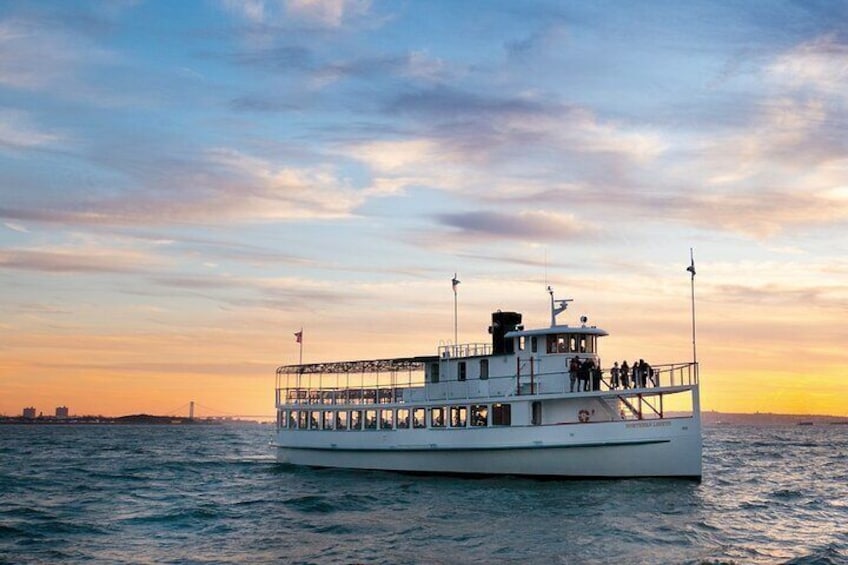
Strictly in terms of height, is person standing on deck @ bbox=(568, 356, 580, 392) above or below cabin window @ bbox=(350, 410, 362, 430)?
above

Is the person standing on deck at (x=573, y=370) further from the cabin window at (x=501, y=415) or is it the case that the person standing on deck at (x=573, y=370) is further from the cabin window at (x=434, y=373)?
the cabin window at (x=434, y=373)

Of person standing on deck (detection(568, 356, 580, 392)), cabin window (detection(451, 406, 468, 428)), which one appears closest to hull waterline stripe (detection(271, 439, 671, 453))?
cabin window (detection(451, 406, 468, 428))

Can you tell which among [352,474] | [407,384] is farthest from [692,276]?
[352,474]

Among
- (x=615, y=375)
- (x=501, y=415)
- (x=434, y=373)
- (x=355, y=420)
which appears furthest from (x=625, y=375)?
(x=355, y=420)

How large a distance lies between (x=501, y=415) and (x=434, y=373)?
670 cm

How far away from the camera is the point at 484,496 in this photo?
40.1 meters

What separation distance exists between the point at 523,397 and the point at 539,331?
11.9 ft

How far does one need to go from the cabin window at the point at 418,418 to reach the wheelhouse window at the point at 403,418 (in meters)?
0.72

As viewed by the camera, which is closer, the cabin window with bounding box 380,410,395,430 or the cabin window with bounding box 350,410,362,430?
the cabin window with bounding box 380,410,395,430

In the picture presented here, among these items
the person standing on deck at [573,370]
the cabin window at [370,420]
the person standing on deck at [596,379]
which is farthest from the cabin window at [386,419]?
the person standing on deck at [596,379]

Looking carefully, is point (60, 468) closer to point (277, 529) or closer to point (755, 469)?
point (277, 529)

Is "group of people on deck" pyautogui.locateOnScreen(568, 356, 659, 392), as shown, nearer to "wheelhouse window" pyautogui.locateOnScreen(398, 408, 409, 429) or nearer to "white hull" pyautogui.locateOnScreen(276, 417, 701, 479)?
"white hull" pyautogui.locateOnScreen(276, 417, 701, 479)

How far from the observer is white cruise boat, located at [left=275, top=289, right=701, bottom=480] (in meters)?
41.9

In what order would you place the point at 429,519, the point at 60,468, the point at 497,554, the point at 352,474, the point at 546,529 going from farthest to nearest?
the point at 60,468, the point at 352,474, the point at 429,519, the point at 546,529, the point at 497,554
